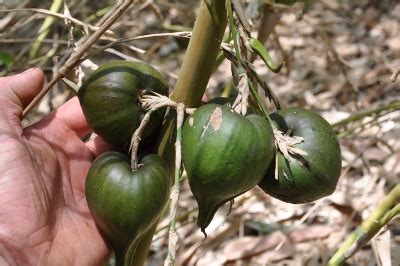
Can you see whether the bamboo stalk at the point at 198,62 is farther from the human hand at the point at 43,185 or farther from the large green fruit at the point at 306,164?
the human hand at the point at 43,185

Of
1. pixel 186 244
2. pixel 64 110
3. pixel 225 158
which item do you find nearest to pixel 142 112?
pixel 225 158

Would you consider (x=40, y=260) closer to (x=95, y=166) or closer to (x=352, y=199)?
(x=95, y=166)

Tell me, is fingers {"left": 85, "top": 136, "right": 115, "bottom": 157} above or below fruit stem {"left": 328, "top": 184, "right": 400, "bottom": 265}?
above

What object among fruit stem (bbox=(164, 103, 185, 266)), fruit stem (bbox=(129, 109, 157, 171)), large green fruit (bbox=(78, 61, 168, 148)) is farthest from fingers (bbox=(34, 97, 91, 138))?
fruit stem (bbox=(164, 103, 185, 266))

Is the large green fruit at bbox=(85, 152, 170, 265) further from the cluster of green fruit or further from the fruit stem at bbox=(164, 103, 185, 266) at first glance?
the fruit stem at bbox=(164, 103, 185, 266)

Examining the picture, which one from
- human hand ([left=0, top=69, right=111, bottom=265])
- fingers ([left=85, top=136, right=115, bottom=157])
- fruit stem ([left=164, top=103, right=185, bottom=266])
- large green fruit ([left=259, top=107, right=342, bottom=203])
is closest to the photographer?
fruit stem ([left=164, top=103, right=185, bottom=266])

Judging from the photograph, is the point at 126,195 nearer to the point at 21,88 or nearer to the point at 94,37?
the point at 94,37

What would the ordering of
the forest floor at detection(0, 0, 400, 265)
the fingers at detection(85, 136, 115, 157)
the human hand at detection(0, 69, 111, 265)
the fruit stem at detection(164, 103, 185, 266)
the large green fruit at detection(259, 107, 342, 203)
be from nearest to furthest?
the fruit stem at detection(164, 103, 185, 266) → the large green fruit at detection(259, 107, 342, 203) → the human hand at detection(0, 69, 111, 265) → the fingers at detection(85, 136, 115, 157) → the forest floor at detection(0, 0, 400, 265)
